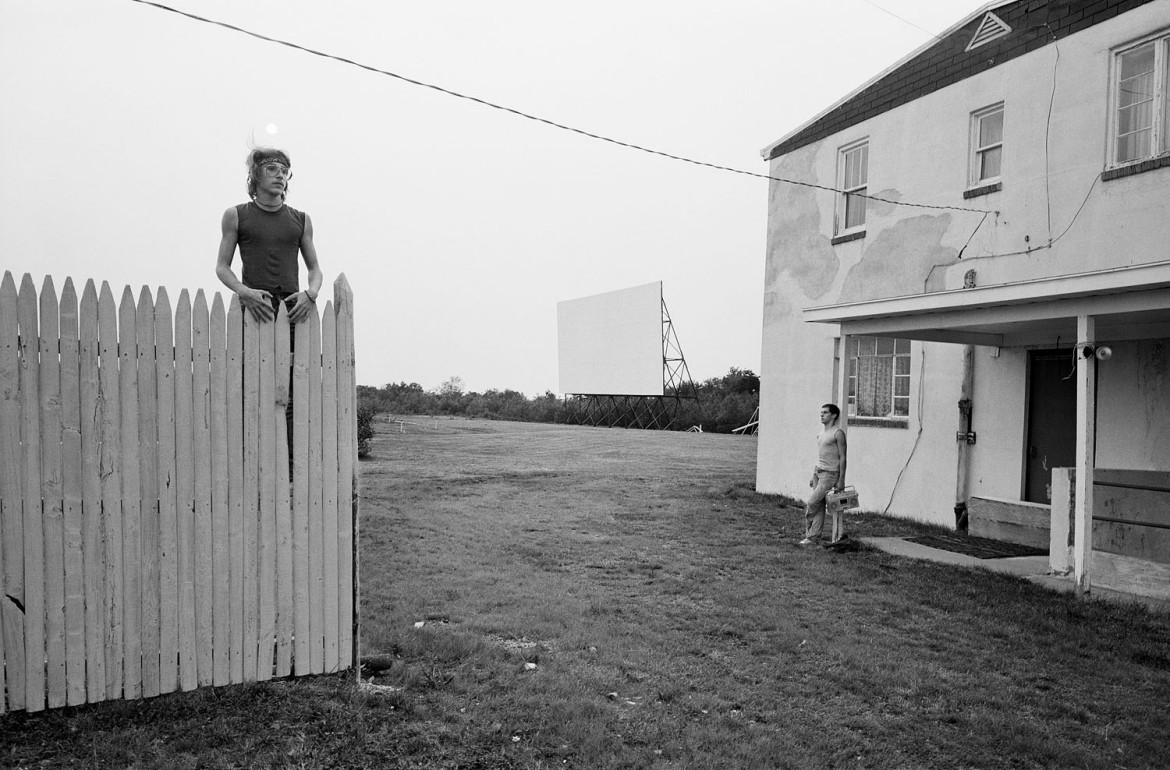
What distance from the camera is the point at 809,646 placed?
590 centimetres

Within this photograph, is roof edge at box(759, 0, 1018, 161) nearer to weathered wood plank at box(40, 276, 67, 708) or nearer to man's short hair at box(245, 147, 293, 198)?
man's short hair at box(245, 147, 293, 198)

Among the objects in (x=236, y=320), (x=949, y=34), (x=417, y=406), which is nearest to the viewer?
(x=236, y=320)

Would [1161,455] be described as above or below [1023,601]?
above

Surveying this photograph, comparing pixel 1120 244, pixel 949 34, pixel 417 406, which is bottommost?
pixel 417 406

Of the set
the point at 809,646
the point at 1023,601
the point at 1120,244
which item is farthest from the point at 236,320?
the point at 1120,244

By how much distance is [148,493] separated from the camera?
12.9ft

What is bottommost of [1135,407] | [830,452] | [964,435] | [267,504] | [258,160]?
[830,452]

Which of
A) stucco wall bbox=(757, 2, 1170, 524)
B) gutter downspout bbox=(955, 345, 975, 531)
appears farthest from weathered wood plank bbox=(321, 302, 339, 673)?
gutter downspout bbox=(955, 345, 975, 531)

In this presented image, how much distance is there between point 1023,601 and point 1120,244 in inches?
177

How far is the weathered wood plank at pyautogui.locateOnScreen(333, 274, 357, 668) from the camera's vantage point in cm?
439

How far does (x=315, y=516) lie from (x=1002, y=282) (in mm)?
9743

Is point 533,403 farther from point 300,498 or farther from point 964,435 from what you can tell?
point 300,498

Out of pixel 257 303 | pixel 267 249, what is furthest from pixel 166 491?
pixel 267 249

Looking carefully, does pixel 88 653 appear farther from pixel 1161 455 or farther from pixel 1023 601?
pixel 1161 455
